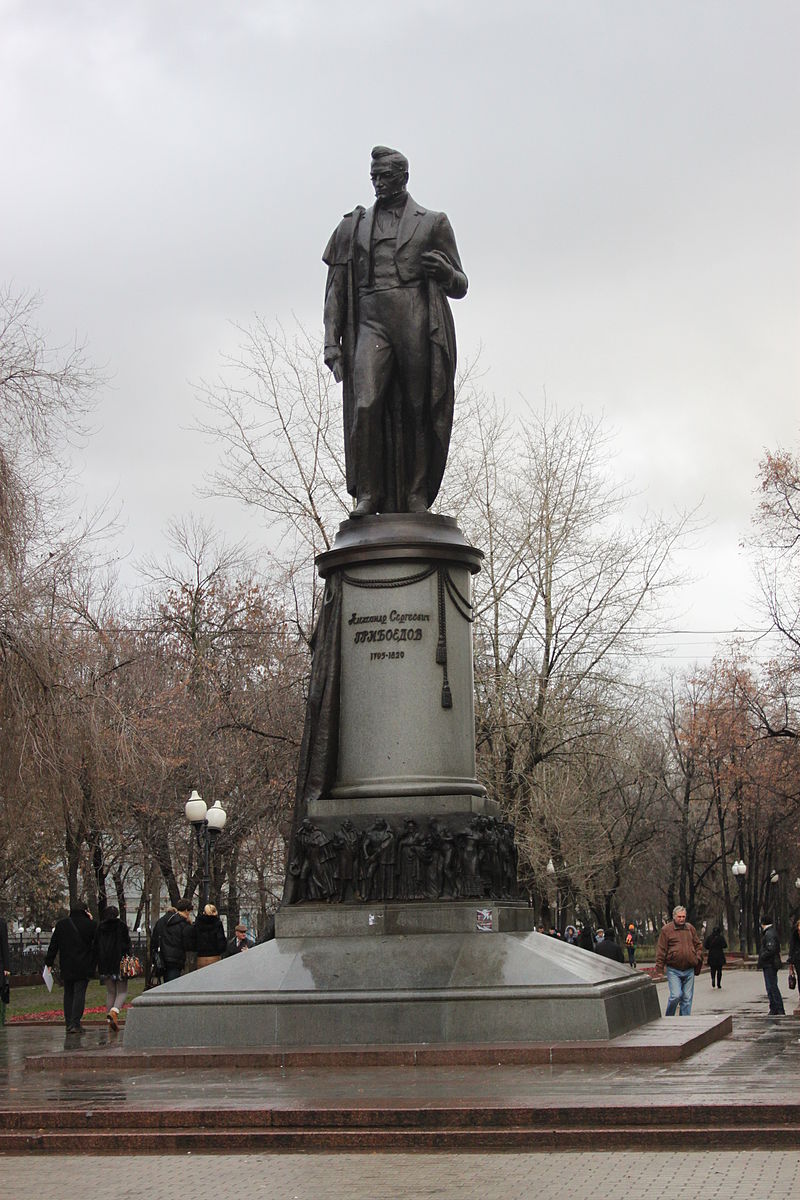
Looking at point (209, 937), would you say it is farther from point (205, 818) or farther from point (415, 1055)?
point (415, 1055)

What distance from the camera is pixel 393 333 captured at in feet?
48.9

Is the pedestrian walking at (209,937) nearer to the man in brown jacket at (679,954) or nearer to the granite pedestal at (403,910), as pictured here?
the man in brown jacket at (679,954)

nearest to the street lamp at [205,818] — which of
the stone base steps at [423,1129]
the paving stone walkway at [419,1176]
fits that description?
the stone base steps at [423,1129]

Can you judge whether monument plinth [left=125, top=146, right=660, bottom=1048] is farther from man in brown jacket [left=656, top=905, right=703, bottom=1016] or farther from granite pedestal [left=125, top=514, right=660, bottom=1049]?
man in brown jacket [left=656, top=905, right=703, bottom=1016]

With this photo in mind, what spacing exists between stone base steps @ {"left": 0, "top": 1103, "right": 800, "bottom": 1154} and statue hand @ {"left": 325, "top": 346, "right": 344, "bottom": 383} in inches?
309

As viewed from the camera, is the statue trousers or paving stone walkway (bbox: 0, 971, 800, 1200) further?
the statue trousers

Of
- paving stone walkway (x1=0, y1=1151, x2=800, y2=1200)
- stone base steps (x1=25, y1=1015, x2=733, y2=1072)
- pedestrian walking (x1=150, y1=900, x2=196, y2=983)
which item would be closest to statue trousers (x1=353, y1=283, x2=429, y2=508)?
stone base steps (x1=25, y1=1015, x2=733, y2=1072)

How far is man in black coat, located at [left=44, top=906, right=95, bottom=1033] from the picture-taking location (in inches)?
760

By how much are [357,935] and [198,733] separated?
2945 cm

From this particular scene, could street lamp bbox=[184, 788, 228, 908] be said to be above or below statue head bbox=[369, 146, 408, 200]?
below

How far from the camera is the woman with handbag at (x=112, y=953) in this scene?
19.7 metres

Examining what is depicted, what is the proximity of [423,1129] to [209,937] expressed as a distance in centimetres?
1289

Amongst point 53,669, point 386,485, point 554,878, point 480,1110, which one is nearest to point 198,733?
point 554,878

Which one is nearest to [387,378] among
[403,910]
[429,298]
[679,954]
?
[429,298]
